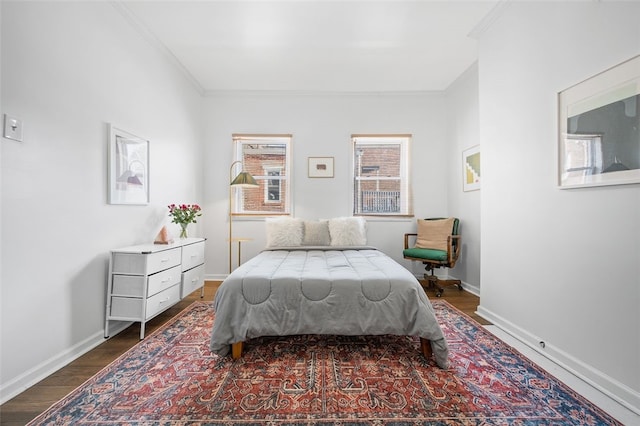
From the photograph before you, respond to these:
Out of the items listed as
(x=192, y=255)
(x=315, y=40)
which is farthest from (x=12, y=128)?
(x=315, y=40)

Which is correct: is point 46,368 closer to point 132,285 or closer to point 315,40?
point 132,285

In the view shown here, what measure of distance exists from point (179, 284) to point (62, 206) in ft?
3.95

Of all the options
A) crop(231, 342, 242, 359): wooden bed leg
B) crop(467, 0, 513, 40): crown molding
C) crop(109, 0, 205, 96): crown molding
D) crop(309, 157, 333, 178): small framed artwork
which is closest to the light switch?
crop(109, 0, 205, 96): crown molding

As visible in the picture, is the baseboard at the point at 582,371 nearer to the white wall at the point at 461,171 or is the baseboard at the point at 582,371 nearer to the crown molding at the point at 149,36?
the white wall at the point at 461,171

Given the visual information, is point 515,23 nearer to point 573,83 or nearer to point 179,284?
point 573,83

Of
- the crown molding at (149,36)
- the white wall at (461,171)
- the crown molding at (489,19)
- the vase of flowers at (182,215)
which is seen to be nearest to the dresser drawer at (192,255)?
the vase of flowers at (182,215)

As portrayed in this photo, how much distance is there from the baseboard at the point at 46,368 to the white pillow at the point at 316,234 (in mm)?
2162

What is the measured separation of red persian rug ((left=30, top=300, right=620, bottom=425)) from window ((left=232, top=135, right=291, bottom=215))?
2.34 meters


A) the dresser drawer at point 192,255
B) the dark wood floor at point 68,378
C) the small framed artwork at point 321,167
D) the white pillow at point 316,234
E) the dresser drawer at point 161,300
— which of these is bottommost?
the dark wood floor at point 68,378

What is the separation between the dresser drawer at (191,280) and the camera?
271 cm

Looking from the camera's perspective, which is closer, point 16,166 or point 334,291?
point 16,166

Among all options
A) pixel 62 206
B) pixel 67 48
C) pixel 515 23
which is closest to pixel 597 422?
pixel 515 23

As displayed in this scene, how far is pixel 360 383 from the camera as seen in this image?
5.28ft

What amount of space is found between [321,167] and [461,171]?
6.69 feet
